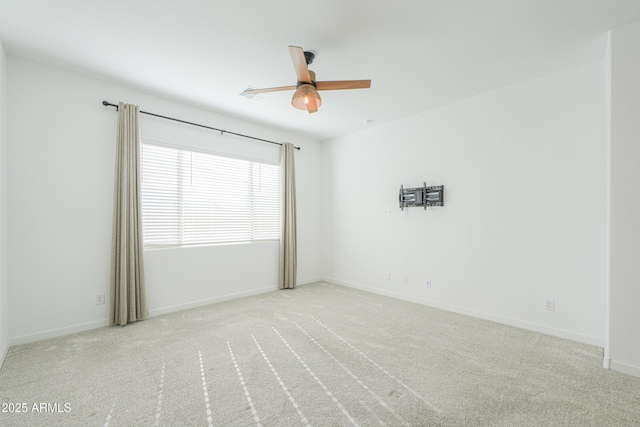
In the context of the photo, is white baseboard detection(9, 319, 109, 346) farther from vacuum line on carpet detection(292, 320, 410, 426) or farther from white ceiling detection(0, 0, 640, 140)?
white ceiling detection(0, 0, 640, 140)

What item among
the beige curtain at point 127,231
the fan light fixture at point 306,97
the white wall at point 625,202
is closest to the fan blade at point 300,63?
the fan light fixture at point 306,97

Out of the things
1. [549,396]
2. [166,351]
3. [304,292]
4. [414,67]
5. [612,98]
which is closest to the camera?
[549,396]

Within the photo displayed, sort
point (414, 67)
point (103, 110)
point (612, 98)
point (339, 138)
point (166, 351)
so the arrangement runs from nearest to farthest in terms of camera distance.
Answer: point (612, 98) → point (166, 351) → point (414, 67) → point (103, 110) → point (339, 138)

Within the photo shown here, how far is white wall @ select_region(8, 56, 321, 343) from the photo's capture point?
2.94 m

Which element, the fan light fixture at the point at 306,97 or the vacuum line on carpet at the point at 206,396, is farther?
the fan light fixture at the point at 306,97

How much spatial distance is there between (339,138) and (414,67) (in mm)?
2688

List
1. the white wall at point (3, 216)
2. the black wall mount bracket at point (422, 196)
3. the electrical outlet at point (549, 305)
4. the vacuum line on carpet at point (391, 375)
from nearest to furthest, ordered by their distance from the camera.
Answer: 1. the vacuum line on carpet at point (391, 375)
2. the white wall at point (3, 216)
3. the electrical outlet at point (549, 305)
4. the black wall mount bracket at point (422, 196)

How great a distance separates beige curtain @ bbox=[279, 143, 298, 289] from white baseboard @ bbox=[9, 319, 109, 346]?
2612mm

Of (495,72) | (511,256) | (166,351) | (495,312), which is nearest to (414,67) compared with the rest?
(495,72)

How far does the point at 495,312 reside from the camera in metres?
3.61

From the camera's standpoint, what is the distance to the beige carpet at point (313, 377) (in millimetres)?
1889

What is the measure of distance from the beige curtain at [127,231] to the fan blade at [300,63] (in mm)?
2386

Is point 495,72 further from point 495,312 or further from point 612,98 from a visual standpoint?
point 495,312

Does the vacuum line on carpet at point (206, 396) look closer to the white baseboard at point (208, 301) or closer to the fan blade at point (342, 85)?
the white baseboard at point (208, 301)
